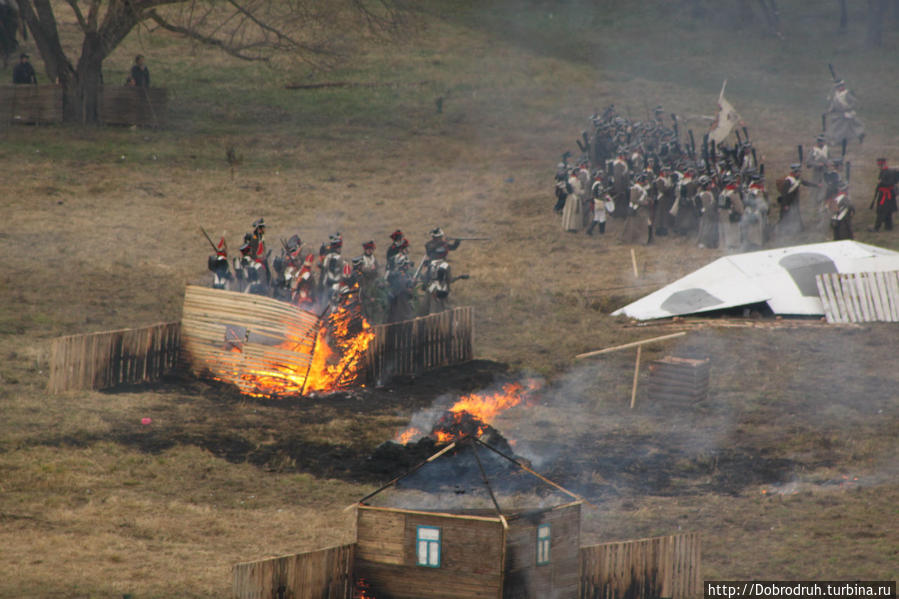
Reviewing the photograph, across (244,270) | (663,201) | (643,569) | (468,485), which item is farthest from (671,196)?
(643,569)

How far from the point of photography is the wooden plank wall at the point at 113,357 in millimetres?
16547

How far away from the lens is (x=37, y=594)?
10.6 meters

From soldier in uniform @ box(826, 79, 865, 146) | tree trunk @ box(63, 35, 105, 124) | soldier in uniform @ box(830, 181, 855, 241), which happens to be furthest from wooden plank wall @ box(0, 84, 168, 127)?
soldier in uniform @ box(826, 79, 865, 146)

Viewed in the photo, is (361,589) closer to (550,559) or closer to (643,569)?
(550,559)

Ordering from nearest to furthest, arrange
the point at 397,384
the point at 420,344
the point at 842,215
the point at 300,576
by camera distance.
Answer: the point at 300,576 → the point at 397,384 → the point at 420,344 → the point at 842,215

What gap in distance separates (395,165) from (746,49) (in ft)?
78.5

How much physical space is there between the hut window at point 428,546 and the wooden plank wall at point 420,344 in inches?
328

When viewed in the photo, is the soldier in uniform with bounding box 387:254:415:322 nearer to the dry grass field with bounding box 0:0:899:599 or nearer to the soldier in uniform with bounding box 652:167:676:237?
the dry grass field with bounding box 0:0:899:599

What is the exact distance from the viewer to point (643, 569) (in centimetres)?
1095

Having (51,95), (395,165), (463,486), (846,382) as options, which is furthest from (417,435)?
(51,95)

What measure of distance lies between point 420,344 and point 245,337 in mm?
3262

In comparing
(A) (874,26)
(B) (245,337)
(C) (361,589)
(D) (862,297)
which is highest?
(A) (874,26)

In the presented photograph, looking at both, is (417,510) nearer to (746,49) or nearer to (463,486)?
(463,486)

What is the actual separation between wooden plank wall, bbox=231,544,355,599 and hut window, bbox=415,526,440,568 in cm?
71
